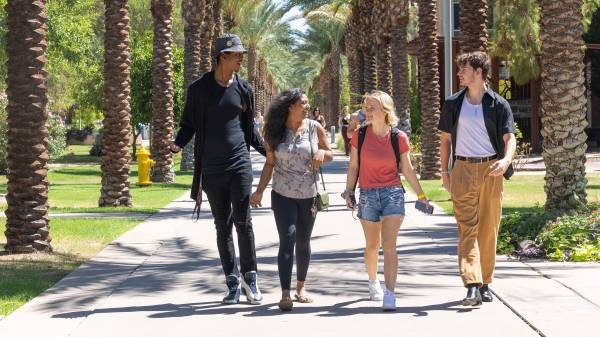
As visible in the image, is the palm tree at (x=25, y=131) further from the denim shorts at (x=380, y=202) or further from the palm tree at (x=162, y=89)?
the palm tree at (x=162, y=89)

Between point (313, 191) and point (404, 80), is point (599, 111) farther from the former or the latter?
point (313, 191)

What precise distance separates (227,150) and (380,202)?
48.9 inches

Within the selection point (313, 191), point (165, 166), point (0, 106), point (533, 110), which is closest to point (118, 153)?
point (165, 166)

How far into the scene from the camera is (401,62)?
26.3m

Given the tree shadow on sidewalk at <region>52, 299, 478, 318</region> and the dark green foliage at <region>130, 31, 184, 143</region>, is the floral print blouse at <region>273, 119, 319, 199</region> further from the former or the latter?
the dark green foliage at <region>130, 31, 184, 143</region>

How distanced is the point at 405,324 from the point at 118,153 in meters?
10.5

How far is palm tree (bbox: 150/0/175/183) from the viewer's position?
23250mm

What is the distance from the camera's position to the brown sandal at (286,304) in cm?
703

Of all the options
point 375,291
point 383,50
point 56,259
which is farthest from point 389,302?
point 383,50

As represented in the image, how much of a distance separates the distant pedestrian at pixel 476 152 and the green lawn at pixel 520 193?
20.1 ft

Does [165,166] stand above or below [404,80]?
below

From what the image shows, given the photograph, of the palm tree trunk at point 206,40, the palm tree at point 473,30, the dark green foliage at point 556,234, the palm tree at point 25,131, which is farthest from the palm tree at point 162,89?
the dark green foliage at point 556,234

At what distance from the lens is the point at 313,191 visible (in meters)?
7.25

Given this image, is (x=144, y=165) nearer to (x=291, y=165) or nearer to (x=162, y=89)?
(x=162, y=89)
